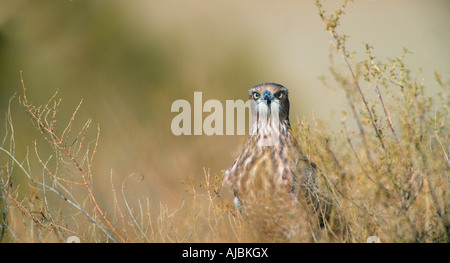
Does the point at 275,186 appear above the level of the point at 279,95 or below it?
below

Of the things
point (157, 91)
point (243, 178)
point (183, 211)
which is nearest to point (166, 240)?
point (183, 211)

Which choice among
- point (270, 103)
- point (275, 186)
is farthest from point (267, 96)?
point (275, 186)

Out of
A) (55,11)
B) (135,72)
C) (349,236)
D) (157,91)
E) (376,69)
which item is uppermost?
(55,11)

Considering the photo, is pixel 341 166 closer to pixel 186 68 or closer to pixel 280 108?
pixel 280 108

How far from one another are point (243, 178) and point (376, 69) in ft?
4.74

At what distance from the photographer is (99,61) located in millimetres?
11352

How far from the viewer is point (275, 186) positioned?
421 cm

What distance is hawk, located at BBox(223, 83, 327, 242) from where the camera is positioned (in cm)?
417

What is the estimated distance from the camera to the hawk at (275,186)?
164 inches

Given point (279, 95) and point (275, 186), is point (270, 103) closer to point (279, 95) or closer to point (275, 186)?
point (279, 95)

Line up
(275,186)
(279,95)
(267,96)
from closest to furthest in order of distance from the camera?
(275,186) < (267,96) < (279,95)

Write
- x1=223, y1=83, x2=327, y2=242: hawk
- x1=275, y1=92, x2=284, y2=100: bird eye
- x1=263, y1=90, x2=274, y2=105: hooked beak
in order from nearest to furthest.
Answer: x1=223, y1=83, x2=327, y2=242: hawk, x1=263, y1=90, x2=274, y2=105: hooked beak, x1=275, y1=92, x2=284, y2=100: bird eye

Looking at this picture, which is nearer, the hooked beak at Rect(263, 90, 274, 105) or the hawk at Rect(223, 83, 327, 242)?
the hawk at Rect(223, 83, 327, 242)

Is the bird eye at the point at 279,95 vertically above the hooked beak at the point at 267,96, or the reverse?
the bird eye at the point at 279,95
